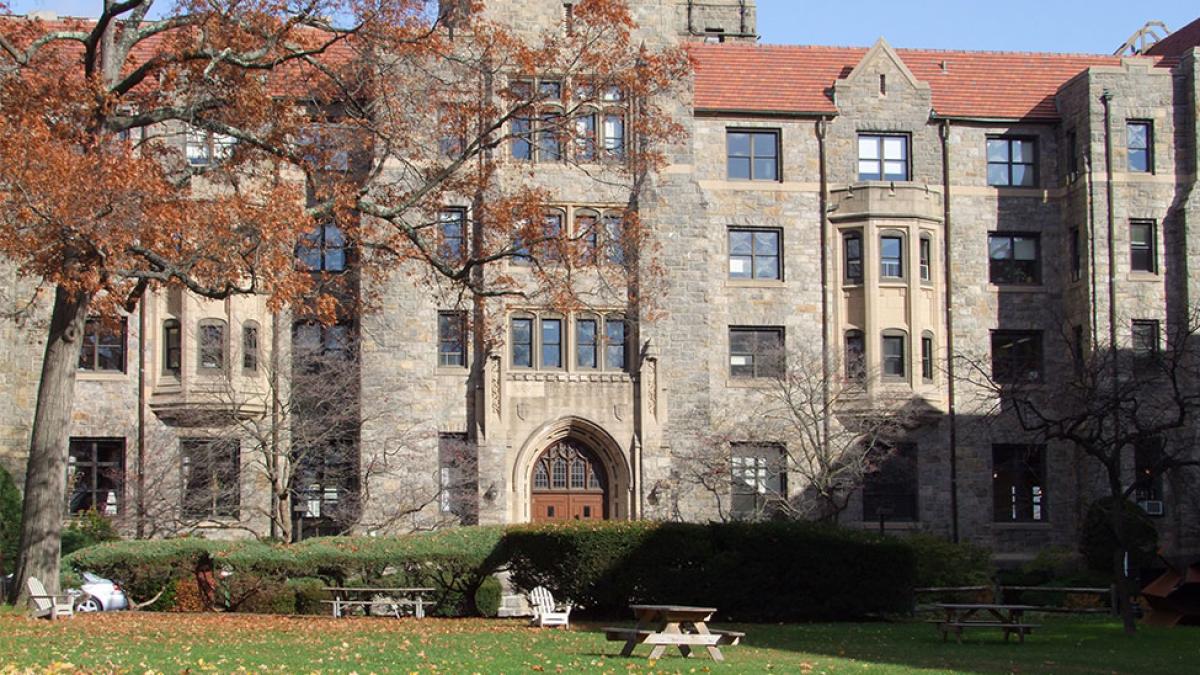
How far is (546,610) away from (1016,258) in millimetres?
24072

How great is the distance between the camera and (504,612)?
3134 cm

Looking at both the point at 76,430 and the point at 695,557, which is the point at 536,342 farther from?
the point at 695,557

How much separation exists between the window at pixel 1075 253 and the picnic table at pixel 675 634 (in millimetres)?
27589

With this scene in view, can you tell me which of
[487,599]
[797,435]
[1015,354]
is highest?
[1015,354]

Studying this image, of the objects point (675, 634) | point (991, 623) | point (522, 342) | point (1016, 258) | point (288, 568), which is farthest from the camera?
point (1016, 258)

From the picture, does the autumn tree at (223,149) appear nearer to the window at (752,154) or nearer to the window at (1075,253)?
the window at (752,154)

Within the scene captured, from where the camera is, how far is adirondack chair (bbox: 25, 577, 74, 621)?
81.1ft

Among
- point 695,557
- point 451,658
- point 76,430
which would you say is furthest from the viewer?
point 76,430

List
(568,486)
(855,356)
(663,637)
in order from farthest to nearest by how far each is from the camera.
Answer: (855,356) → (568,486) → (663,637)

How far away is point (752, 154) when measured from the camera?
46.4 m

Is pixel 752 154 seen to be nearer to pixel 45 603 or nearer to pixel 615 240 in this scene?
pixel 615 240

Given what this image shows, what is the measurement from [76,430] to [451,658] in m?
26.2

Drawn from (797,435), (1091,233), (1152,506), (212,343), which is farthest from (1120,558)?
(212,343)

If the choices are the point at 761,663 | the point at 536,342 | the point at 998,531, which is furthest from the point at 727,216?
the point at 761,663
